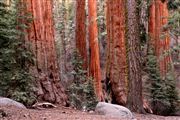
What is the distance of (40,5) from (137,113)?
12.8 feet

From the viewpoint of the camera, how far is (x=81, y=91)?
13.9 meters

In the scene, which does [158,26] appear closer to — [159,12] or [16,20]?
[159,12]

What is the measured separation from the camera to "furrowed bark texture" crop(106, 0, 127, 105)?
1127 cm

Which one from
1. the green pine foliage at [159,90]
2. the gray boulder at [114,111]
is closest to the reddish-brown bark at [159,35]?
the green pine foliage at [159,90]

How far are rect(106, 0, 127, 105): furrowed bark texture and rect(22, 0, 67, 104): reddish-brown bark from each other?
212cm

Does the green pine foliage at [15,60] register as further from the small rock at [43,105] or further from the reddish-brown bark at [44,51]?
the reddish-brown bark at [44,51]

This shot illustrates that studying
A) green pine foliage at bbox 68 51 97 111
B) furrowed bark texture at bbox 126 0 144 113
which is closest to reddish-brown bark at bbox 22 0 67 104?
furrowed bark texture at bbox 126 0 144 113

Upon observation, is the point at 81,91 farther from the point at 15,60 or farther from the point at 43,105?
the point at 15,60

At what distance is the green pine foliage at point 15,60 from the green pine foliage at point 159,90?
7.05m

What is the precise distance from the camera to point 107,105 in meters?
8.24

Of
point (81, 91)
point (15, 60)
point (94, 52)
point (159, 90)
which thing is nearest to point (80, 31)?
point (94, 52)

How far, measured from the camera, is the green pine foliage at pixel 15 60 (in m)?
8.45

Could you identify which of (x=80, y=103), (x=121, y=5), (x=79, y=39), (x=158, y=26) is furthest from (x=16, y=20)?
(x=158, y=26)

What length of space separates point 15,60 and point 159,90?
7.81 meters
